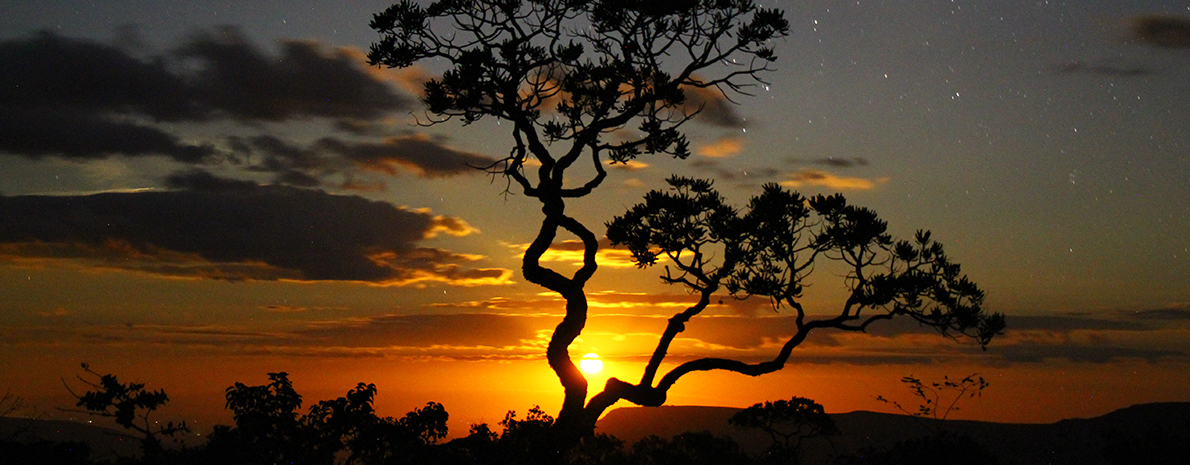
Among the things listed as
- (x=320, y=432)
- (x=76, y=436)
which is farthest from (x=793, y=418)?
(x=76, y=436)

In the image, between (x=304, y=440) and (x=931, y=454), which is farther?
(x=931, y=454)

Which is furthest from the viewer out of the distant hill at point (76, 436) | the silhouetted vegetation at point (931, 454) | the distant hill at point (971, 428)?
the distant hill at point (971, 428)

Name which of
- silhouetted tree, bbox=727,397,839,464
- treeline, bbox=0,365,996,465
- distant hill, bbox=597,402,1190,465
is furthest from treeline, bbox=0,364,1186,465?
distant hill, bbox=597,402,1190,465

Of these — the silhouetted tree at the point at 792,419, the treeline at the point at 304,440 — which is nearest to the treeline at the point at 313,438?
the treeline at the point at 304,440

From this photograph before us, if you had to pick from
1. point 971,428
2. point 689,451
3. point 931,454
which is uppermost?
point 689,451

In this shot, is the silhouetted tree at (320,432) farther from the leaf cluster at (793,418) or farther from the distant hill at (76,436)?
the leaf cluster at (793,418)

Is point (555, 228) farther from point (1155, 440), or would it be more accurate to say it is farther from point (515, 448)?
point (1155, 440)

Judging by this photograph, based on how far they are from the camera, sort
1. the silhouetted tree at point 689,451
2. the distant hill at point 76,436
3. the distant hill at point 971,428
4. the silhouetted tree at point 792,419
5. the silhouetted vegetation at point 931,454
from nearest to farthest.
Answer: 1. the distant hill at point 76,436
2. the silhouetted tree at point 689,451
3. the silhouetted vegetation at point 931,454
4. the silhouetted tree at point 792,419
5. the distant hill at point 971,428

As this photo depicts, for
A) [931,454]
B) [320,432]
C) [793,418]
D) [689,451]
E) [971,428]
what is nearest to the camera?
[320,432]

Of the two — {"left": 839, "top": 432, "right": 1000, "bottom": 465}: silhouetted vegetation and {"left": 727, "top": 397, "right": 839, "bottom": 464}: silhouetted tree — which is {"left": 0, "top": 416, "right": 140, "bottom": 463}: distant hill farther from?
{"left": 839, "top": 432, "right": 1000, "bottom": 465}: silhouetted vegetation

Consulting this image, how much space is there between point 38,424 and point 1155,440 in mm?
31908

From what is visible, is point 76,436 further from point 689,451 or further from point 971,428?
point 971,428

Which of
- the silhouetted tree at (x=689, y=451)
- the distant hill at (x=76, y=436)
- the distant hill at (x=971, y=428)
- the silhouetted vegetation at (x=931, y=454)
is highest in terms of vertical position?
the distant hill at (x=76, y=436)

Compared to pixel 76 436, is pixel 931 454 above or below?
below
